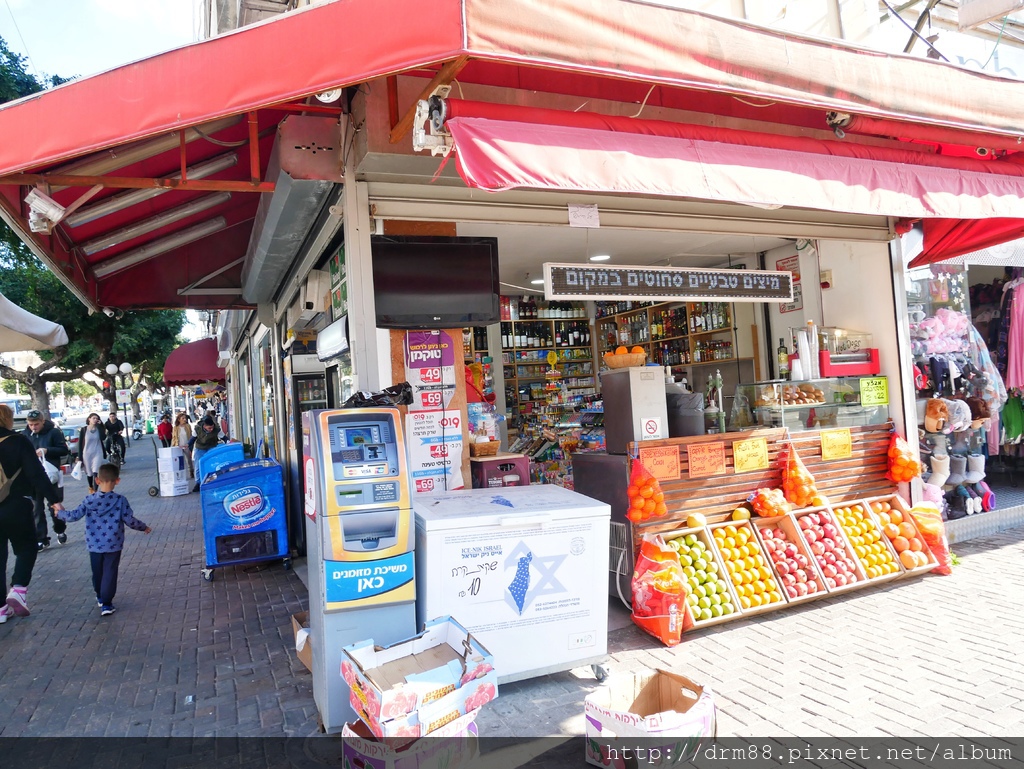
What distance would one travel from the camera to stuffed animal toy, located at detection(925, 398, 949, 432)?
580cm

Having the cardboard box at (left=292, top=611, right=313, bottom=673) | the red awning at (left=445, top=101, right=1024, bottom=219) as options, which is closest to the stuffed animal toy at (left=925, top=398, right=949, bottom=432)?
the red awning at (left=445, top=101, right=1024, bottom=219)

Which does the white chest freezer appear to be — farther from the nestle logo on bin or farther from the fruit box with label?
the nestle logo on bin

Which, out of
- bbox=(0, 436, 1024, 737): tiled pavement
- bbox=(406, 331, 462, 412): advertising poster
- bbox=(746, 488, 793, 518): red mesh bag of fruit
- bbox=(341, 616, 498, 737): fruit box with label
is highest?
bbox=(406, 331, 462, 412): advertising poster

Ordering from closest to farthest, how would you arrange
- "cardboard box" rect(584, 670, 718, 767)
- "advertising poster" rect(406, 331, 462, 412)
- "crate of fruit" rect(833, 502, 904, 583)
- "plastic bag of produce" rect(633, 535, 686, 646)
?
"cardboard box" rect(584, 670, 718, 767), "plastic bag of produce" rect(633, 535, 686, 646), "advertising poster" rect(406, 331, 462, 412), "crate of fruit" rect(833, 502, 904, 583)

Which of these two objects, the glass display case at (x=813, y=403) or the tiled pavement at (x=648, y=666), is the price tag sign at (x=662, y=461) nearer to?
the glass display case at (x=813, y=403)

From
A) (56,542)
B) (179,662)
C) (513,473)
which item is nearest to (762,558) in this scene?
(513,473)

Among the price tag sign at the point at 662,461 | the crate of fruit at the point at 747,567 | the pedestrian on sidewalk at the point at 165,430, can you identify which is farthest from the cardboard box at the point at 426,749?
the pedestrian on sidewalk at the point at 165,430

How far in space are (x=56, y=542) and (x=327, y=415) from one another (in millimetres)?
7860

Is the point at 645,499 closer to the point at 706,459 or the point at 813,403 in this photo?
the point at 706,459

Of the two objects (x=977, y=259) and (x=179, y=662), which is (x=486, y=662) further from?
(x=977, y=259)

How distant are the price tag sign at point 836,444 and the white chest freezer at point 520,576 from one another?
7.99 feet

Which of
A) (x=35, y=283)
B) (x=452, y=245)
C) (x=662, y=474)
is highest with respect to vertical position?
(x=35, y=283)

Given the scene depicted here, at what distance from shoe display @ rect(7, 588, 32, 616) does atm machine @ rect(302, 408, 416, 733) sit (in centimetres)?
380

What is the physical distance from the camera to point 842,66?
10.7 feet
